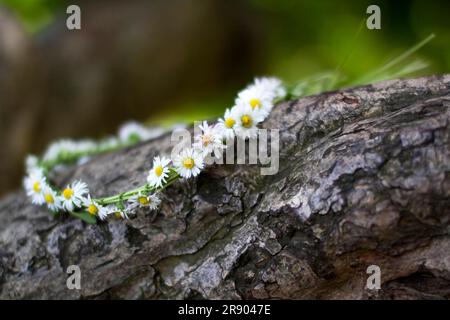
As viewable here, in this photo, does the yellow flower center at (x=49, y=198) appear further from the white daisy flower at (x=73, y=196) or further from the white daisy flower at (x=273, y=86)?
the white daisy flower at (x=273, y=86)

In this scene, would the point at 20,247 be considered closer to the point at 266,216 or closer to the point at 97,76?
the point at 266,216

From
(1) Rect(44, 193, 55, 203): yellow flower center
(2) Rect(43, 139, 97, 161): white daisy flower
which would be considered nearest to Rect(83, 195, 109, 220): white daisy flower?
(1) Rect(44, 193, 55, 203): yellow flower center

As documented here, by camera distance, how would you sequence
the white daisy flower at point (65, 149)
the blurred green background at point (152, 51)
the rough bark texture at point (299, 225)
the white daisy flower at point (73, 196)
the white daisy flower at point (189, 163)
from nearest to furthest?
1. the rough bark texture at point (299, 225)
2. the white daisy flower at point (189, 163)
3. the white daisy flower at point (73, 196)
4. the white daisy flower at point (65, 149)
5. the blurred green background at point (152, 51)

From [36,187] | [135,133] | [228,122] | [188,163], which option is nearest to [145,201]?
[188,163]

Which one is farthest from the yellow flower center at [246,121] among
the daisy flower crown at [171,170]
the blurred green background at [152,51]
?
the blurred green background at [152,51]

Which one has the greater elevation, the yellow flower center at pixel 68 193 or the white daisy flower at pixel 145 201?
the yellow flower center at pixel 68 193

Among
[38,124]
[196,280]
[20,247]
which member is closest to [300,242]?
[196,280]

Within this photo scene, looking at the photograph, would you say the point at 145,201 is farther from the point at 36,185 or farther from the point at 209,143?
the point at 36,185
